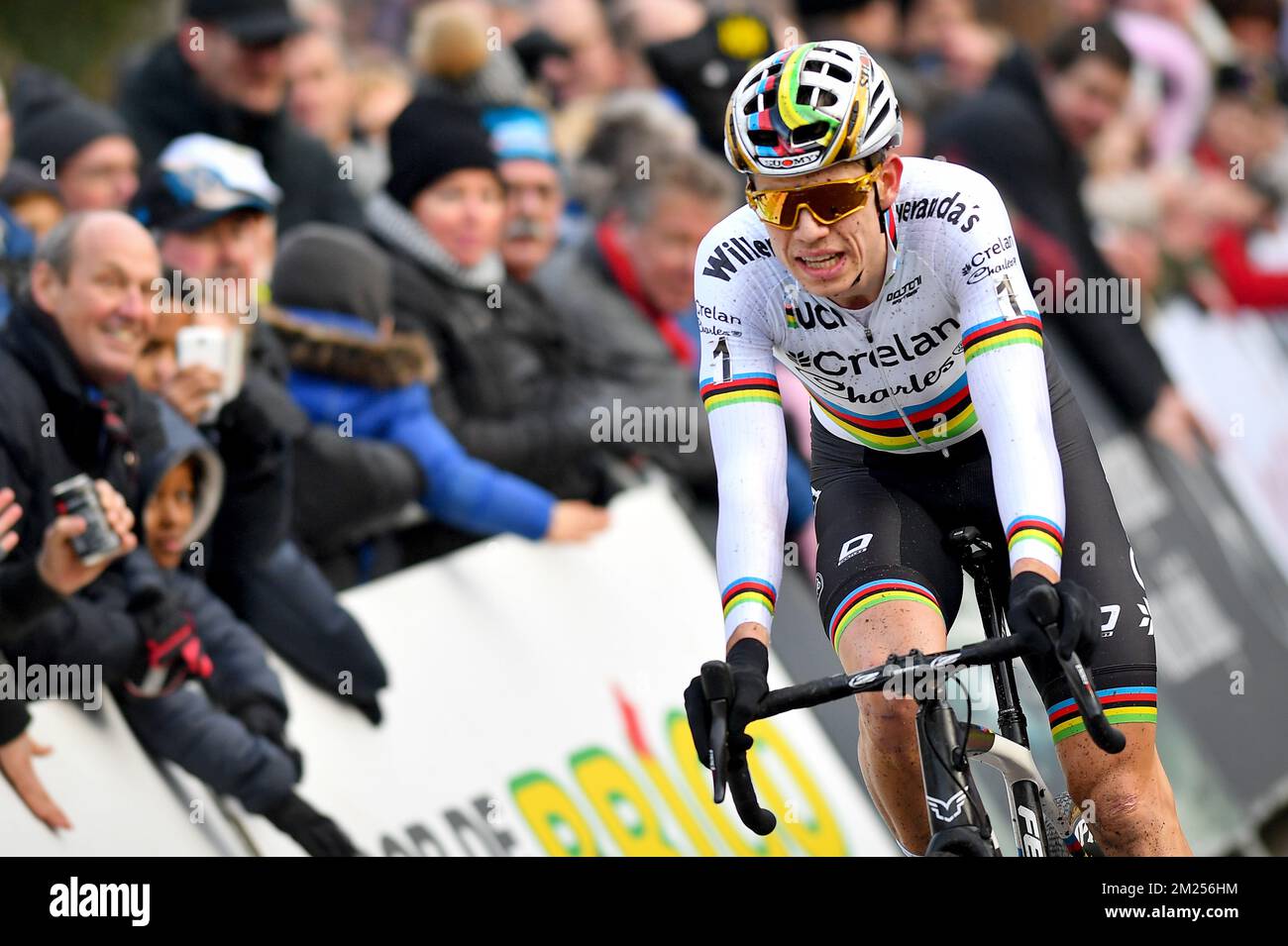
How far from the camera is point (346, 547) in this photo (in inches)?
314

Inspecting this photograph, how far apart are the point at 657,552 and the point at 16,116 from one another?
117 inches

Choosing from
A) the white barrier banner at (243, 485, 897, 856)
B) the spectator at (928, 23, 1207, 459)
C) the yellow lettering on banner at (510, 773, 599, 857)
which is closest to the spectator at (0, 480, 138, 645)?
the white barrier banner at (243, 485, 897, 856)

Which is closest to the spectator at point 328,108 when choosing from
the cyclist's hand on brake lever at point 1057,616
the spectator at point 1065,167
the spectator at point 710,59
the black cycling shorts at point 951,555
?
the spectator at point 710,59

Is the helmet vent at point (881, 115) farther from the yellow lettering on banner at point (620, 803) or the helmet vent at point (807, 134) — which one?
the yellow lettering on banner at point (620, 803)

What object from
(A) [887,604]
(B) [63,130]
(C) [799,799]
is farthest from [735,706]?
(B) [63,130]

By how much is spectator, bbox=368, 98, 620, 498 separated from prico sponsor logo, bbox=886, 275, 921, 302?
2901 mm

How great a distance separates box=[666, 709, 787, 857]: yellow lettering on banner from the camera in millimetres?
8664

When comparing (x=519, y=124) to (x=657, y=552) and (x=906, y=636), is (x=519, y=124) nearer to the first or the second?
(x=657, y=552)

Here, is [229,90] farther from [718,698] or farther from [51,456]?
[718,698]

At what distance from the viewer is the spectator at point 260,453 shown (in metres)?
7.41

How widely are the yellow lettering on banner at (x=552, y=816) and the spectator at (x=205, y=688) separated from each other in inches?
31.8

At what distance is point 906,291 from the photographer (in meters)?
5.78

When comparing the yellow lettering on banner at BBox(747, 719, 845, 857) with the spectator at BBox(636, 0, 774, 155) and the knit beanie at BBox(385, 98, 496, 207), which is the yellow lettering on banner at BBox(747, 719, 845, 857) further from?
the spectator at BBox(636, 0, 774, 155)
